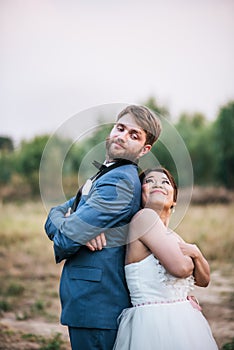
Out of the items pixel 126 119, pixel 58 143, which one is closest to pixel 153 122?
pixel 126 119

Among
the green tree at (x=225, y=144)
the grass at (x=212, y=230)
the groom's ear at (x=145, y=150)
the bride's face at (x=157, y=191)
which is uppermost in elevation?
the groom's ear at (x=145, y=150)

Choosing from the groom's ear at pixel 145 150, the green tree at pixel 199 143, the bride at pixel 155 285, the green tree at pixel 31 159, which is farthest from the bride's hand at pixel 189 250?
the green tree at pixel 199 143

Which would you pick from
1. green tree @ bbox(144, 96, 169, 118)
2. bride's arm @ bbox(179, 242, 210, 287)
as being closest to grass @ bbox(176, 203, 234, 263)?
green tree @ bbox(144, 96, 169, 118)

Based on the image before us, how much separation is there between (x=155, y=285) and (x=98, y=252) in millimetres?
271

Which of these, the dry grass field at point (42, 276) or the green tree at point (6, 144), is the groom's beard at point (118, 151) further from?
the green tree at point (6, 144)

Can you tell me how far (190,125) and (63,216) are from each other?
6.29 metres

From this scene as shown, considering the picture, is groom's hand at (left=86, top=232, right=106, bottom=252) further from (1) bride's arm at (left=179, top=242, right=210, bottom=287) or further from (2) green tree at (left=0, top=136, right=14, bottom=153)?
(2) green tree at (left=0, top=136, right=14, bottom=153)

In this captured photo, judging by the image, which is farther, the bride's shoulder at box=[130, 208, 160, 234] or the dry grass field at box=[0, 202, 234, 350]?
the dry grass field at box=[0, 202, 234, 350]

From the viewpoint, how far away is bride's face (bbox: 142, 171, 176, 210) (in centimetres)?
219

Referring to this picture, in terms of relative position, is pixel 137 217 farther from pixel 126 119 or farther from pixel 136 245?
pixel 126 119

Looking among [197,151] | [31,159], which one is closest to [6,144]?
[31,159]

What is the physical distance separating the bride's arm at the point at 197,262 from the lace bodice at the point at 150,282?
0.07m

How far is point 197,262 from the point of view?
2191 millimetres

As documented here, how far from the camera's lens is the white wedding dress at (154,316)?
7.18 ft
